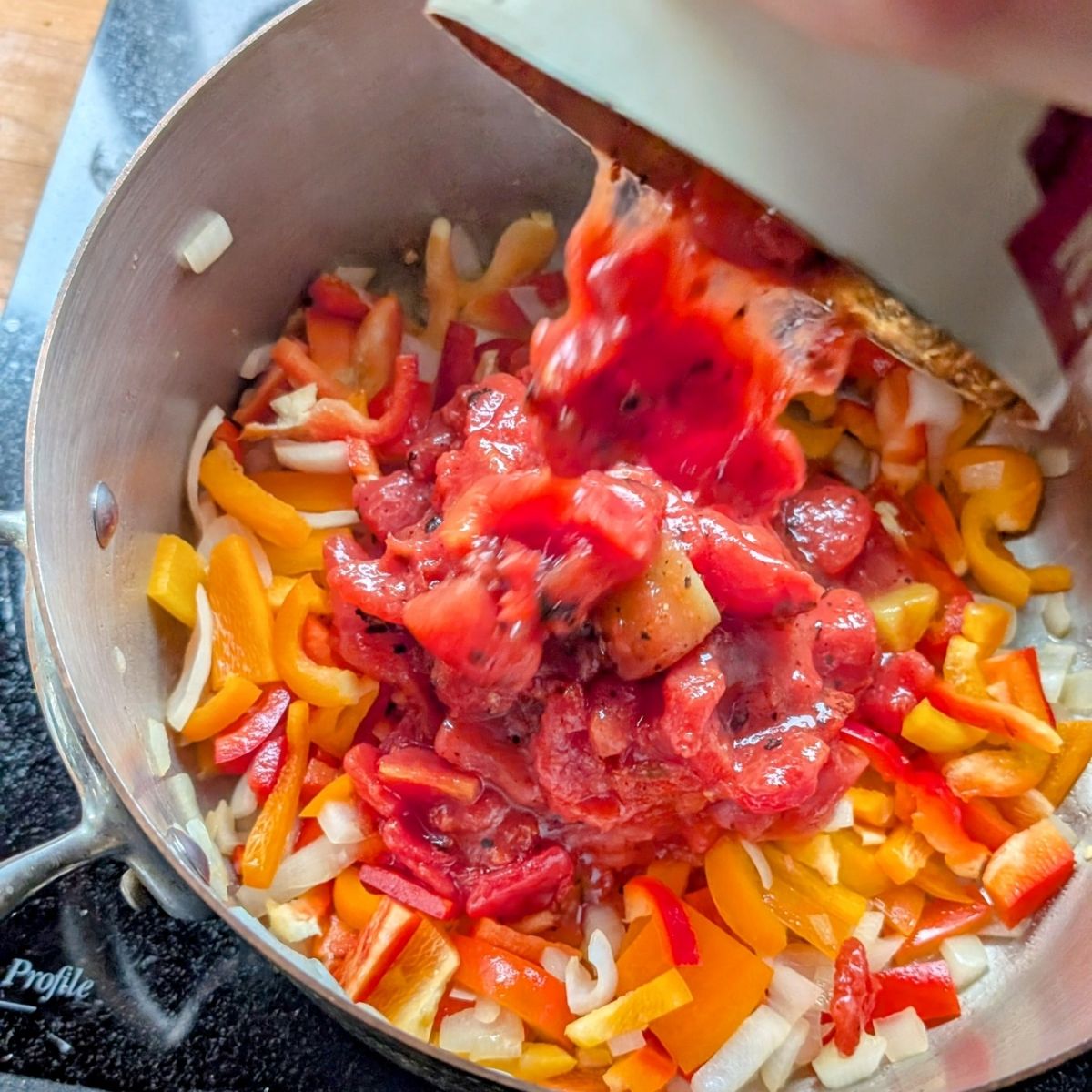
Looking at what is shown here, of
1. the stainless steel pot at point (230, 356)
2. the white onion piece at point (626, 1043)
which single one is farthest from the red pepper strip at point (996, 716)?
the white onion piece at point (626, 1043)

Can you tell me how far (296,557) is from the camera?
210 cm

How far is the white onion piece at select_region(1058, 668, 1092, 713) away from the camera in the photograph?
6.82 feet

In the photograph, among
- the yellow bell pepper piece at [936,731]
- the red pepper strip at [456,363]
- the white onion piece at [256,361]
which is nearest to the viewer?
the yellow bell pepper piece at [936,731]

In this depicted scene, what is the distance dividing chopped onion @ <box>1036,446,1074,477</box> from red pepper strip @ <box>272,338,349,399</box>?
5.05 ft

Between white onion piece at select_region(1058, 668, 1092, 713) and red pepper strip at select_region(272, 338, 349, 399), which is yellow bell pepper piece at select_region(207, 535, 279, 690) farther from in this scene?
white onion piece at select_region(1058, 668, 1092, 713)

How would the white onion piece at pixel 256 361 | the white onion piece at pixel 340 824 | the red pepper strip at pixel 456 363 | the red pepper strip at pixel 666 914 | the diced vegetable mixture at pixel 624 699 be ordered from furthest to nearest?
the red pepper strip at pixel 456 363
the white onion piece at pixel 256 361
the white onion piece at pixel 340 824
the red pepper strip at pixel 666 914
the diced vegetable mixture at pixel 624 699

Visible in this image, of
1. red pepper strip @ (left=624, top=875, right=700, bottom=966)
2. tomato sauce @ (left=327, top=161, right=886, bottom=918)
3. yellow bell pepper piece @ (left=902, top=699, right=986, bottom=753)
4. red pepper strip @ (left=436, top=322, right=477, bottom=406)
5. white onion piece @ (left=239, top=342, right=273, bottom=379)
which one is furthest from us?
red pepper strip @ (left=436, top=322, right=477, bottom=406)

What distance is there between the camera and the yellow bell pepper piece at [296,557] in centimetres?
210

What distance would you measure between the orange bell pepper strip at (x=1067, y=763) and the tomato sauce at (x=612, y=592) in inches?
12.0

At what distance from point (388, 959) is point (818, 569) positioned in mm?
1134

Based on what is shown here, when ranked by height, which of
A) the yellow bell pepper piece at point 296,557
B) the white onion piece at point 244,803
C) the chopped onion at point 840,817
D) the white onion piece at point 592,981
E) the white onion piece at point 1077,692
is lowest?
the white onion piece at point 244,803

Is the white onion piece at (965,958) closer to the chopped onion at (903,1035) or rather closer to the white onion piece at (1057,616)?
→ the chopped onion at (903,1035)

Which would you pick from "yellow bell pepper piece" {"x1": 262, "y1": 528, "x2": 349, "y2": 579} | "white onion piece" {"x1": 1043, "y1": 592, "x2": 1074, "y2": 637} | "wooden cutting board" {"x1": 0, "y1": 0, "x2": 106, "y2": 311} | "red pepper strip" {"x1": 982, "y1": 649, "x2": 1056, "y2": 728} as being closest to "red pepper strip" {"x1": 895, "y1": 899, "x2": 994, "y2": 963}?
"red pepper strip" {"x1": 982, "y1": 649, "x2": 1056, "y2": 728}

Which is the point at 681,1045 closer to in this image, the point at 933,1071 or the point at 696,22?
the point at 933,1071
